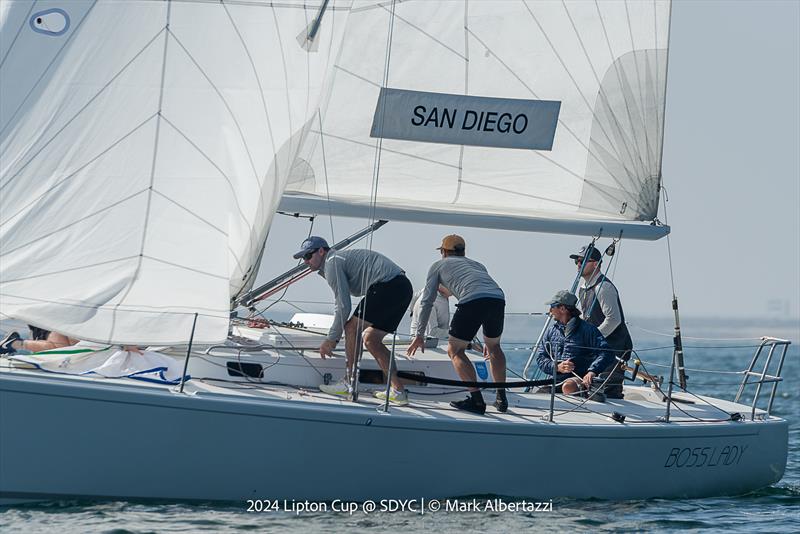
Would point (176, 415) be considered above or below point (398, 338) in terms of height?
below

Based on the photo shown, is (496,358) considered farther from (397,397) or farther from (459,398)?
(397,397)

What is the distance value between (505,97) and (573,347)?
2.17 m

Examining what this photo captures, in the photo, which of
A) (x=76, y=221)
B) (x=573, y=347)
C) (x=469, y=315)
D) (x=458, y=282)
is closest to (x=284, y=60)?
(x=76, y=221)

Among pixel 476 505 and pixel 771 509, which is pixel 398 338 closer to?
pixel 476 505

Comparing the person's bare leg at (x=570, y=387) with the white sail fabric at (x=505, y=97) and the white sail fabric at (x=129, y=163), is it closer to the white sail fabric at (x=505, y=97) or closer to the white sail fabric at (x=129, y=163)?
the white sail fabric at (x=505, y=97)

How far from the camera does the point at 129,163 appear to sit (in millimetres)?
7441

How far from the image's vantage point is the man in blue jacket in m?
9.11

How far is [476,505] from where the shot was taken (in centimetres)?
781

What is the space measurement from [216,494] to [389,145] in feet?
11.4

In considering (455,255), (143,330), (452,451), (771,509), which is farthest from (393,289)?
(771,509)

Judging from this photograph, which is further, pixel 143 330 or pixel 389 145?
pixel 389 145

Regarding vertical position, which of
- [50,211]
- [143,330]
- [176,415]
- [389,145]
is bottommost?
[176,415]

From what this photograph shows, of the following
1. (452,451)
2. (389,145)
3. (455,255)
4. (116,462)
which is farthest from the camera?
(389,145)

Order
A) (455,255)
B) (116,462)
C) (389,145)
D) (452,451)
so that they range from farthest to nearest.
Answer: (389,145) < (455,255) < (452,451) < (116,462)
